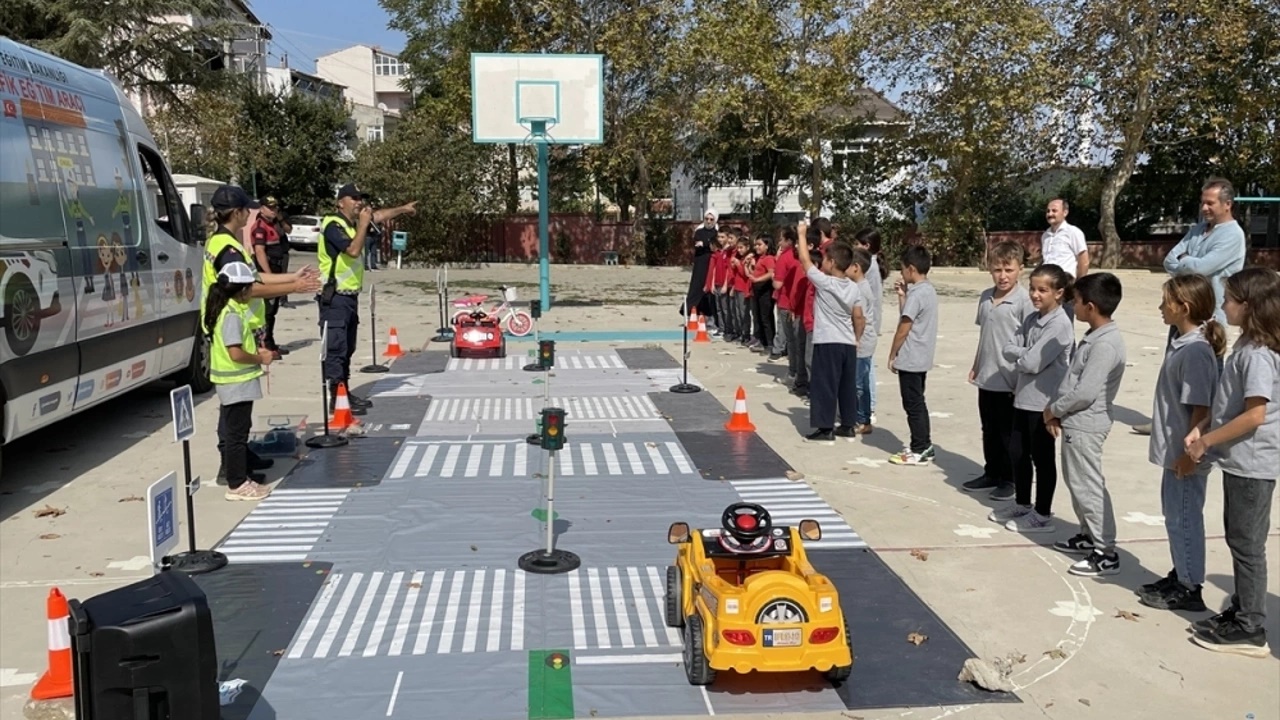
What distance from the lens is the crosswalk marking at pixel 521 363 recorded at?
13.1 meters

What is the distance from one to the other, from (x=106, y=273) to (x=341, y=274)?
193 cm

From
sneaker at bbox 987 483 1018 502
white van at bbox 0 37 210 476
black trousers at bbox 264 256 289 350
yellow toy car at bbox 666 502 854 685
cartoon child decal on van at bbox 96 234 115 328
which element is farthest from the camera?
black trousers at bbox 264 256 289 350

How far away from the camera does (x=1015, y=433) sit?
22.2 ft

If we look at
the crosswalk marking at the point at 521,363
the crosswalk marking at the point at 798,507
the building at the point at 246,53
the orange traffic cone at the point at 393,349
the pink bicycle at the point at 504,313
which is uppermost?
the building at the point at 246,53

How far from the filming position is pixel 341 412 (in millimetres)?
9219

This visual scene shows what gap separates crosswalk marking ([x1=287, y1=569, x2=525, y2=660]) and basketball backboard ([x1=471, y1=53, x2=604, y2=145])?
15.8m

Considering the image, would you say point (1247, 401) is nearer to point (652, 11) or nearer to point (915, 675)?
point (915, 675)

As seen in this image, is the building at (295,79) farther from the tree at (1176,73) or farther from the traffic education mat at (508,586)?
the traffic education mat at (508,586)

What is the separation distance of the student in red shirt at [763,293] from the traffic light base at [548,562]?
8634 millimetres

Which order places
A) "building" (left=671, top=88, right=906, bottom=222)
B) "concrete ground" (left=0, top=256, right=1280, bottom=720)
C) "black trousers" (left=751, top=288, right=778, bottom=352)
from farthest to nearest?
"building" (left=671, top=88, right=906, bottom=222) → "black trousers" (left=751, top=288, right=778, bottom=352) → "concrete ground" (left=0, top=256, right=1280, bottom=720)

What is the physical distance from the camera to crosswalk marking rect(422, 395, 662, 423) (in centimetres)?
1007

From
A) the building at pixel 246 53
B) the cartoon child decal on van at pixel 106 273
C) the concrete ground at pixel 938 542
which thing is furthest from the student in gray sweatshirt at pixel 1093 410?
the building at pixel 246 53

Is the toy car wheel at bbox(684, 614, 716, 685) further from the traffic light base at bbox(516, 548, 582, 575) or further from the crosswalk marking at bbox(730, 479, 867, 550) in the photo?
the crosswalk marking at bbox(730, 479, 867, 550)

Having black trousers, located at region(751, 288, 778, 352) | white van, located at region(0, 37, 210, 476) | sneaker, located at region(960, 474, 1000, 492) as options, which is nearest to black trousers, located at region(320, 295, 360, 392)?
white van, located at region(0, 37, 210, 476)
